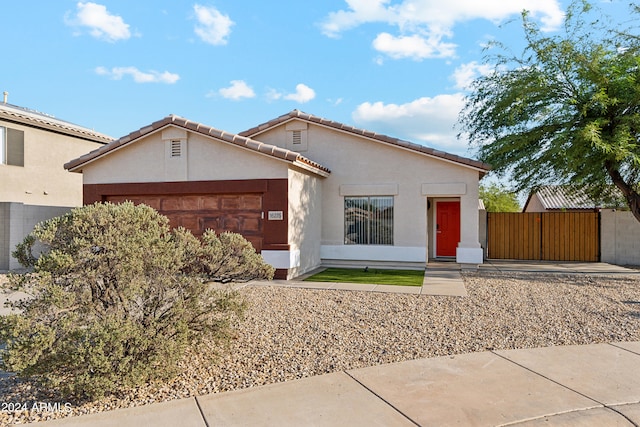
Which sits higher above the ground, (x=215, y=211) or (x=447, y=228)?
(x=215, y=211)

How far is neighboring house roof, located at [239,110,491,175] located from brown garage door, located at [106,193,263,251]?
12.7 feet

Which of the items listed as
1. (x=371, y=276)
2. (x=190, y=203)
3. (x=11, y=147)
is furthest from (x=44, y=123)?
(x=371, y=276)

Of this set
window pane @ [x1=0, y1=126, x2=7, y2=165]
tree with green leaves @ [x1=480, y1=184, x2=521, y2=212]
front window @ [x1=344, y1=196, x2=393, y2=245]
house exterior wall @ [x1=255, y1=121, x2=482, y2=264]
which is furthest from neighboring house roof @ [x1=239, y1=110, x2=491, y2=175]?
tree with green leaves @ [x1=480, y1=184, x2=521, y2=212]

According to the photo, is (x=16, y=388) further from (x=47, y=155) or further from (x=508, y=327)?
(x=47, y=155)

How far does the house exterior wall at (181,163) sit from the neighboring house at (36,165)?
3367 mm

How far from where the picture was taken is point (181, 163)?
1243cm

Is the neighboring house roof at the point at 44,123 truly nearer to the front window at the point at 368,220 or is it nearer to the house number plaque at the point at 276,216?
the house number plaque at the point at 276,216

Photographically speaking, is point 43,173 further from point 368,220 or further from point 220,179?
point 368,220

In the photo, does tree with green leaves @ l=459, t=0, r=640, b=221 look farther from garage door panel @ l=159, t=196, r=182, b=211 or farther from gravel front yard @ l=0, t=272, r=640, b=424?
garage door panel @ l=159, t=196, r=182, b=211

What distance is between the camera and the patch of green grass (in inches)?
446

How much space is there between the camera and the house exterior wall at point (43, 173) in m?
16.9

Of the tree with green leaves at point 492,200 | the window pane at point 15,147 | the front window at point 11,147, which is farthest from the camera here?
the tree with green leaves at point 492,200

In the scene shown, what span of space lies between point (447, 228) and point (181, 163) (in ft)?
35.2

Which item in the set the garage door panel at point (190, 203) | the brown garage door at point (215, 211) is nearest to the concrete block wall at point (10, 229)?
the brown garage door at point (215, 211)
